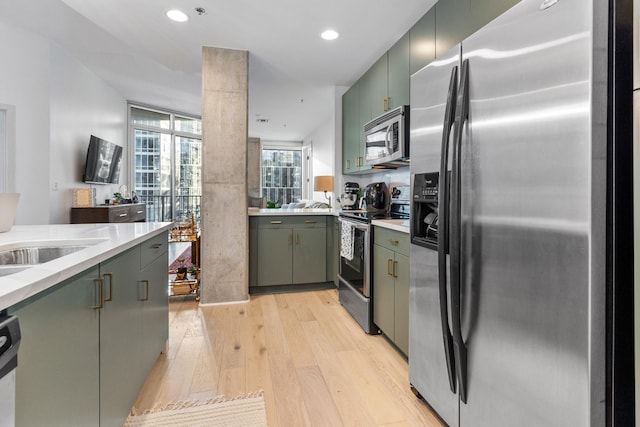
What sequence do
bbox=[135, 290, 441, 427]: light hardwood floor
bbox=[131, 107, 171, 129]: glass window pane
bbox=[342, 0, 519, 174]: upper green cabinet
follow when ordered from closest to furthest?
bbox=[135, 290, 441, 427]: light hardwood floor
bbox=[342, 0, 519, 174]: upper green cabinet
bbox=[131, 107, 171, 129]: glass window pane

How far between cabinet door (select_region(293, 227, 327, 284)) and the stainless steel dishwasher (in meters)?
3.06

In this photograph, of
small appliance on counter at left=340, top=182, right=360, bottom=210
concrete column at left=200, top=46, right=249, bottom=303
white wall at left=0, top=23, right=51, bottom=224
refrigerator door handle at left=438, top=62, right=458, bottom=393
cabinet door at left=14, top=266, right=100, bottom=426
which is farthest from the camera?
small appliance on counter at left=340, top=182, right=360, bottom=210

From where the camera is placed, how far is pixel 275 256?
3.67m

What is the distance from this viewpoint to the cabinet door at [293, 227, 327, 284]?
3744 mm

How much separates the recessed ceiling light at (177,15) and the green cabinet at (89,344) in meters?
1.90

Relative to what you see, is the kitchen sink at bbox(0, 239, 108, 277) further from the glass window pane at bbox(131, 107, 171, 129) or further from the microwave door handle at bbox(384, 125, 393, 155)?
the glass window pane at bbox(131, 107, 171, 129)

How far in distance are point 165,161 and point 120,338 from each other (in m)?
5.83

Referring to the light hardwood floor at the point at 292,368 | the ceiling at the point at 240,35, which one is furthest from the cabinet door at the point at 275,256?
the ceiling at the point at 240,35

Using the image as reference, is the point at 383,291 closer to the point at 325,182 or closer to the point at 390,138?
the point at 390,138

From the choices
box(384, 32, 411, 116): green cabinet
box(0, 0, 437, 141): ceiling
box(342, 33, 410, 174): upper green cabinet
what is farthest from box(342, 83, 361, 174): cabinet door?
box(384, 32, 411, 116): green cabinet

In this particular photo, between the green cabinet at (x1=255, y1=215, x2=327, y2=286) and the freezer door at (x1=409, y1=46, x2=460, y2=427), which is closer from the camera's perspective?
the freezer door at (x1=409, y1=46, x2=460, y2=427)

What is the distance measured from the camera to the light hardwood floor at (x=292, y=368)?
166cm

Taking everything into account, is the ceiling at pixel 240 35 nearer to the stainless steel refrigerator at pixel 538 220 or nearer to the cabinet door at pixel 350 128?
the cabinet door at pixel 350 128

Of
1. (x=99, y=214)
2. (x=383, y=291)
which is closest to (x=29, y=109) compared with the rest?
(x=99, y=214)
